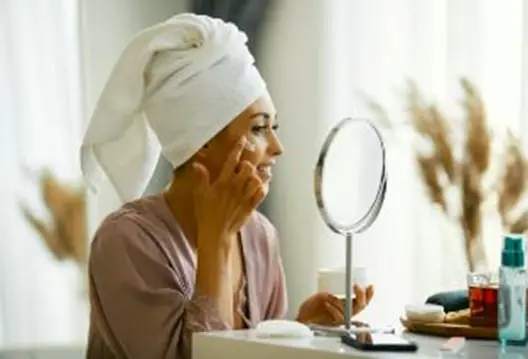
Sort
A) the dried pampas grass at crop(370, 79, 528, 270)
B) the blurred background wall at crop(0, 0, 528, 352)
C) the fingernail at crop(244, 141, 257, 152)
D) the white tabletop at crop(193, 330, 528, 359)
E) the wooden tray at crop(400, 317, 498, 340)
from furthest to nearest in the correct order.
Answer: the blurred background wall at crop(0, 0, 528, 352), the dried pampas grass at crop(370, 79, 528, 270), the fingernail at crop(244, 141, 257, 152), the wooden tray at crop(400, 317, 498, 340), the white tabletop at crop(193, 330, 528, 359)

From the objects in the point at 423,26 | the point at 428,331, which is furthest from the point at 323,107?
the point at 428,331

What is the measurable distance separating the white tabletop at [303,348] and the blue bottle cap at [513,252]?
0.09 metres

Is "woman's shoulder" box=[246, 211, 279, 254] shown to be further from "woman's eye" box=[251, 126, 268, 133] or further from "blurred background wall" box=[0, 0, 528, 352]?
"blurred background wall" box=[0, 0, 528, 352]

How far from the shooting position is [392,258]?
6.59ft

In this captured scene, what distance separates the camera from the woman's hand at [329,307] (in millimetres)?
1347

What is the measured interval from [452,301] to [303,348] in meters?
0.35

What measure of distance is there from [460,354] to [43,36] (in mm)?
1600

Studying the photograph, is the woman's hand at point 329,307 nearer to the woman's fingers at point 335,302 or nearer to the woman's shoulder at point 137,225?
the woman's fingers at point 335,302

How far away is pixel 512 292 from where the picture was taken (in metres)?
1.12

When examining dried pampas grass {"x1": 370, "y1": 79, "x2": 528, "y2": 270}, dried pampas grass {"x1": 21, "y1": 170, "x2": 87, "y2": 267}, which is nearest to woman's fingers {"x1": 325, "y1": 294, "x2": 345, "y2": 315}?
dried pampas grass {"x1": 370, "y1": 79, "x2": 528, "y2": 270}

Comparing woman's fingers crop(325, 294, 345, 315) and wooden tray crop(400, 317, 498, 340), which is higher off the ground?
woman's fingers crop(325, 294, 345, 315)

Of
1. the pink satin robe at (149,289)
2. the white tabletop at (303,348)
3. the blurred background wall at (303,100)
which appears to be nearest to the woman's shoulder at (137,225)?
the pink satin robe at (149,289)

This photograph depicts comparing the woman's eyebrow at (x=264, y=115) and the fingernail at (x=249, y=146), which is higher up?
the woman's eyebrow at (x=264, y=115)

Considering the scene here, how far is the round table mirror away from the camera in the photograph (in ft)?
4.02
